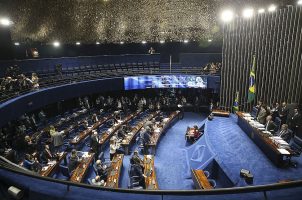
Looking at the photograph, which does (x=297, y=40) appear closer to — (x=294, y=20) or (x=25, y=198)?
(x=294, y=20)

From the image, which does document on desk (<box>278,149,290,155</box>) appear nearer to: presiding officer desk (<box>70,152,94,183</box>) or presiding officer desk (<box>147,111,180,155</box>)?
presiding officer desk (<box>147,111,180,155</box>)

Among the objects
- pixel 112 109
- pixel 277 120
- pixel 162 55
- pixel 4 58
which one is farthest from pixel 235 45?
pixel 4 58

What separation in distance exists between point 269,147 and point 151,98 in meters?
13.4

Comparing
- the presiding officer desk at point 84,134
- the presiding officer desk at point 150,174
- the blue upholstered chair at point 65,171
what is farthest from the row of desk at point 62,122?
the presiding officer desk at point 150,174

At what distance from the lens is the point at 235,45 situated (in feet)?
53.3

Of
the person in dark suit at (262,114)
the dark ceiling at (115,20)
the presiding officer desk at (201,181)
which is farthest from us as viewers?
the dark ceiling at (115,20)

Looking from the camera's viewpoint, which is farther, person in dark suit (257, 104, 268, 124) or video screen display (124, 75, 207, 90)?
video screen display (124, 75, 207, 90)

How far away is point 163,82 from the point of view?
2016 centimetres

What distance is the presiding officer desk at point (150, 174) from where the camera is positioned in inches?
348

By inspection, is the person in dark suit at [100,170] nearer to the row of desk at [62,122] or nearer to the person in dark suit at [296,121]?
the row of desk at [62,122]

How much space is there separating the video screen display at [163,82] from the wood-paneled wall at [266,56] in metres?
2.90

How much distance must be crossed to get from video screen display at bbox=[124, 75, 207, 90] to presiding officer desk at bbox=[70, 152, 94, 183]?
915cm

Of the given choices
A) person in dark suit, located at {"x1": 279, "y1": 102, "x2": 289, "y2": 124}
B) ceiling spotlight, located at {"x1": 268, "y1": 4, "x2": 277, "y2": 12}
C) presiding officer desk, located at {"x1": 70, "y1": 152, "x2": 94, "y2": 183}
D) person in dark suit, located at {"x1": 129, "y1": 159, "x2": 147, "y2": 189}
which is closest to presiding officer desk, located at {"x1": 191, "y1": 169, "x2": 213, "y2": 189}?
person in dark suit, located at {"x1": 129, "y1": 159, "x2": 147, "y2": 189}

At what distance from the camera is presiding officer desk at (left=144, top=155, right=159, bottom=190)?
29.0 feet
